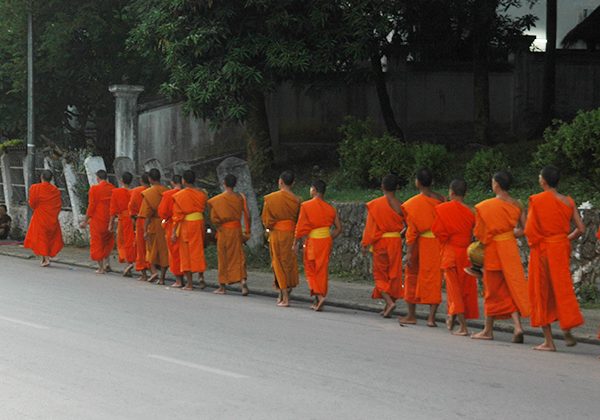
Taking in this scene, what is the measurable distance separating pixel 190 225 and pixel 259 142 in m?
8.79

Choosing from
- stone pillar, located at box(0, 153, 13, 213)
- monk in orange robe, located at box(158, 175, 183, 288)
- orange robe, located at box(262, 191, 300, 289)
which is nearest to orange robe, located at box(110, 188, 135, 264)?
monk in orange robe, located at box(158, 175, 183, 288)

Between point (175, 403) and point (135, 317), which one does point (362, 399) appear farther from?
point (135, 317)

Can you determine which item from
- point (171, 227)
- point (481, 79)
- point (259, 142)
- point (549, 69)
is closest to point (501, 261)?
point (171, 227)

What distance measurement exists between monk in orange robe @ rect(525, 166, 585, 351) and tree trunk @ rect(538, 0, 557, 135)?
14.1 metres

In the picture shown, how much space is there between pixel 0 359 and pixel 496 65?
1927cm

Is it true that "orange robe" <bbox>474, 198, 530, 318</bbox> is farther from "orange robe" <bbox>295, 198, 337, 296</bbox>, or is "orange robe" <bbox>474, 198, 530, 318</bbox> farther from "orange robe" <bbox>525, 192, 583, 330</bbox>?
"orange robe" <bbox>295, 198, 337, 296</bbox>

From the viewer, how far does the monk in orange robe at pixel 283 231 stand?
720 inches

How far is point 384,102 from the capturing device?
93.9 feet

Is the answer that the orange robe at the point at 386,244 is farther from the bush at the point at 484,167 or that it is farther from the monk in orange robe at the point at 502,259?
the bush at the point at 484,167

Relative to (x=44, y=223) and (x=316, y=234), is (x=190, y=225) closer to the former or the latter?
(x=316, y=234)

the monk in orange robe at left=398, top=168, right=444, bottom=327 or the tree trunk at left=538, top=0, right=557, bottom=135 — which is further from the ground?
the tree trunk at left=538, top=0, right=557, bottom=135

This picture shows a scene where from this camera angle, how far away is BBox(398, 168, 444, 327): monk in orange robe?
15.8m

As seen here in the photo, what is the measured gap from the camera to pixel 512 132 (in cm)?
2897

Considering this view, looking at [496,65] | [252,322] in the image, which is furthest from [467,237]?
[496,65]
